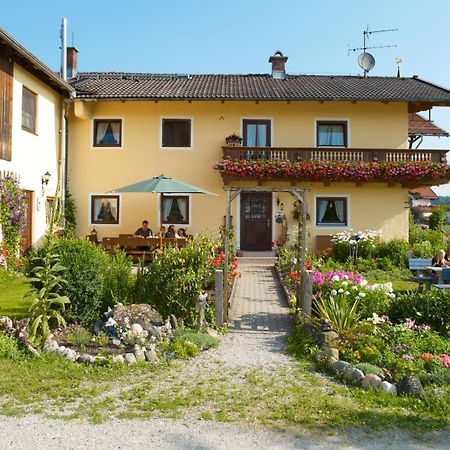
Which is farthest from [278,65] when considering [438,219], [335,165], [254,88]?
[438,219]

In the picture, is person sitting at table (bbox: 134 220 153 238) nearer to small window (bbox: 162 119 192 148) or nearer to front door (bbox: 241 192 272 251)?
small window (bbox: 162 119 192 148)

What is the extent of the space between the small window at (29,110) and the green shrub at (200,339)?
10108 millimetres

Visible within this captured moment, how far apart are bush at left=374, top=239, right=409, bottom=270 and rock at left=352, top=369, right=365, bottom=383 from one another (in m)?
10.3

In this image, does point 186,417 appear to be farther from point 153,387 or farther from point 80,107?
point 80,107

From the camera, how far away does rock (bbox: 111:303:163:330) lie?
7465 mm

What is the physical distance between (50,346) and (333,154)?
1369 centimetres

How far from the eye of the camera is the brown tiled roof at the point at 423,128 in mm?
27372

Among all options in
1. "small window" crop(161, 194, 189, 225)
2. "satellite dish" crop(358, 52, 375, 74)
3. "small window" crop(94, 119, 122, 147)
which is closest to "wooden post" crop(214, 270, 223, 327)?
"small window" crop(161, 194, 189, 225)

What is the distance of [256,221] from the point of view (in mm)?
19281

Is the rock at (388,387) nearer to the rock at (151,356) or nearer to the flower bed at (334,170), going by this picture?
the rock at (151,356)

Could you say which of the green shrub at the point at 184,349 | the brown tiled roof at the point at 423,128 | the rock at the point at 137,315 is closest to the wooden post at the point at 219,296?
the rock at the point at 137,315

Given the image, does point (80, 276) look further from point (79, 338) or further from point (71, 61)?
point (71, 61)

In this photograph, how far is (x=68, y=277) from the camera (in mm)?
7867

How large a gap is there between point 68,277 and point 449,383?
18.0ft
